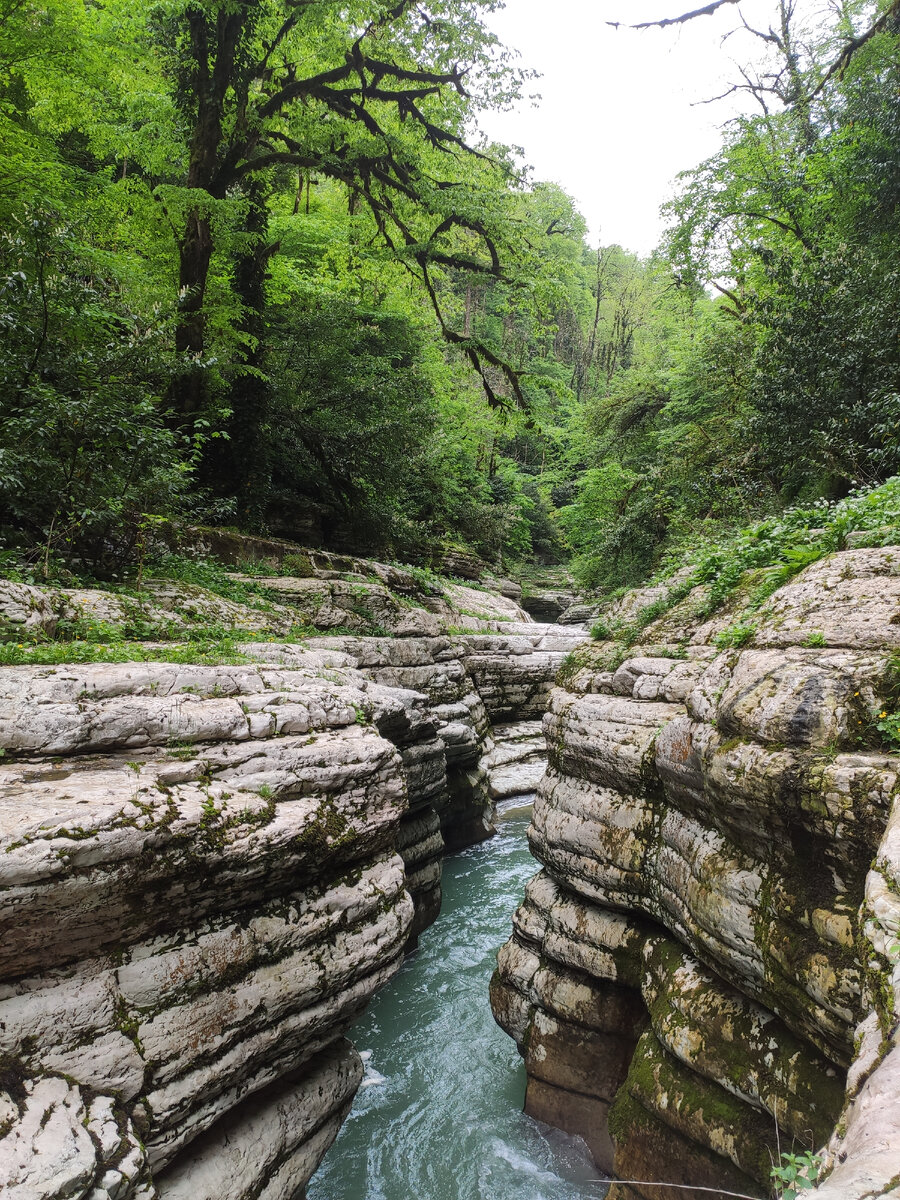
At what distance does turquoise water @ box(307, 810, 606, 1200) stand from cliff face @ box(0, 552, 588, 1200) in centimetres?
181

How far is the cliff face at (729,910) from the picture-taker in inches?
113

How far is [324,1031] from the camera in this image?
13.2 feet

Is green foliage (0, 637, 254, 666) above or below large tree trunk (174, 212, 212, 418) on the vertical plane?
below

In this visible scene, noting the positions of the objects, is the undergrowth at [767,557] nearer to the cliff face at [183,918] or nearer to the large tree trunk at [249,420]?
the cliff face at [183,918]

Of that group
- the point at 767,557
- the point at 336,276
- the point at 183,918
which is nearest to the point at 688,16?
the point at 767,557

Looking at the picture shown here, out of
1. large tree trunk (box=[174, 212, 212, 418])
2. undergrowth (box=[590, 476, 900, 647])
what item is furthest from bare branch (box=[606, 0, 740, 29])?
large tree trunk (box=[174, 212, 212, 418])

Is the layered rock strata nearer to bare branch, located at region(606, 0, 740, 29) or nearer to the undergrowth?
the undergrowth

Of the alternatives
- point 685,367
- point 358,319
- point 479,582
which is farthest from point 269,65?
point 479,582

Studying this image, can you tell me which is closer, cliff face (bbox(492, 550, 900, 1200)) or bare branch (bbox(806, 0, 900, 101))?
cliff face (bbox(492, 550, 900, 1200))

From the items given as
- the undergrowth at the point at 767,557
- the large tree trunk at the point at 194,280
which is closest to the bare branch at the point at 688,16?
the undergrowth at the point at 767,557

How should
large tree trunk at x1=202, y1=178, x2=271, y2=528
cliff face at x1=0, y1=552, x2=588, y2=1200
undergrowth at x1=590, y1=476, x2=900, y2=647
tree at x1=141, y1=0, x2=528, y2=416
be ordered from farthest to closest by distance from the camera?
large tree trunk at x1=202, y1=178, x2=271, y2=528
tree at x1=141, y1=0, x2=528, y2=416
undergrowth at x1=590, y1=476, x2=900, y2=647
cliff face at x1=0, y1=552, x2=588, y2=1200

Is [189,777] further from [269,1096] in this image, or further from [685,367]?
[685,367]

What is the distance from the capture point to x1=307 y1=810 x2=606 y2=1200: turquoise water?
5090 mm

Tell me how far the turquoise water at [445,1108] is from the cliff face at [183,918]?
5.95 feet
